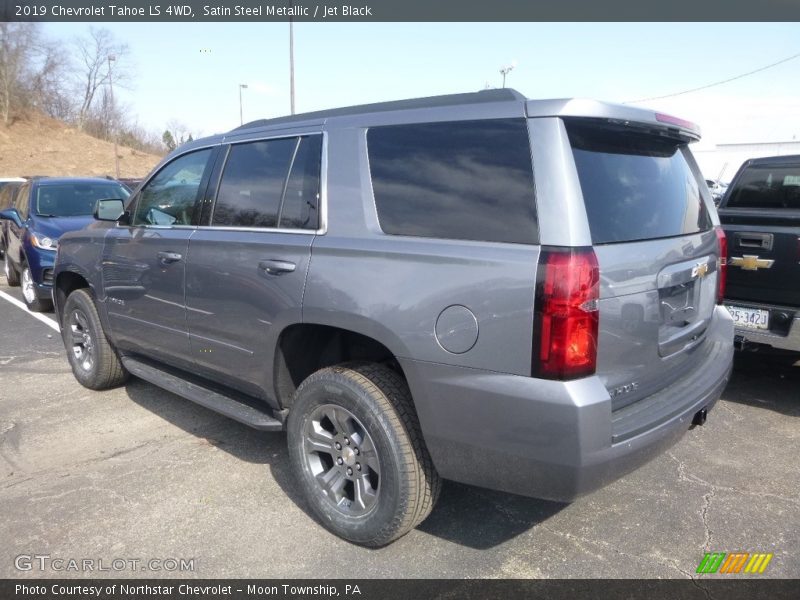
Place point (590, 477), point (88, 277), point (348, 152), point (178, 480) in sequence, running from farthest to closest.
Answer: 1. point (88, 277)
2. point (178, 480)
3. point (348, 152)
4. point (590, 477)

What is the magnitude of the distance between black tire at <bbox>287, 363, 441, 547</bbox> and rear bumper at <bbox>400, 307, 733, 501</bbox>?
0.44 feet

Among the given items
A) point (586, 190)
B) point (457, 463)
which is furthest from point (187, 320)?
point (586, 190)

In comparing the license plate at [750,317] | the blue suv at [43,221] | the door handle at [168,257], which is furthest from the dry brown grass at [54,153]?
the license plate at [750,317]

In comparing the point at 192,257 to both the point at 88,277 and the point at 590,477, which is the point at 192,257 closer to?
the point at 88,277

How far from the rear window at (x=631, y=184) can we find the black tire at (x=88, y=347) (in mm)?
3908

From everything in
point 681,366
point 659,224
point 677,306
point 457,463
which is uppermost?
point 659,224

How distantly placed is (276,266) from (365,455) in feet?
3.36

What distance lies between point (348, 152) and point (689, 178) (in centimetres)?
180

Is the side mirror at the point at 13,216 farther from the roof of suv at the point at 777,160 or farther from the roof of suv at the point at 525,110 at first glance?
Result: the roof of suv at the point at 777,160

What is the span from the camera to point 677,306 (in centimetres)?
274

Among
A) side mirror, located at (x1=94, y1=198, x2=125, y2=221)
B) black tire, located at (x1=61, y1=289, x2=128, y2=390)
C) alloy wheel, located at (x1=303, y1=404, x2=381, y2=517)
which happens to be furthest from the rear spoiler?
black tire, located at (x1=61, y1=289, x2=128, y2=390)

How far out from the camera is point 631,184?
104 inches
